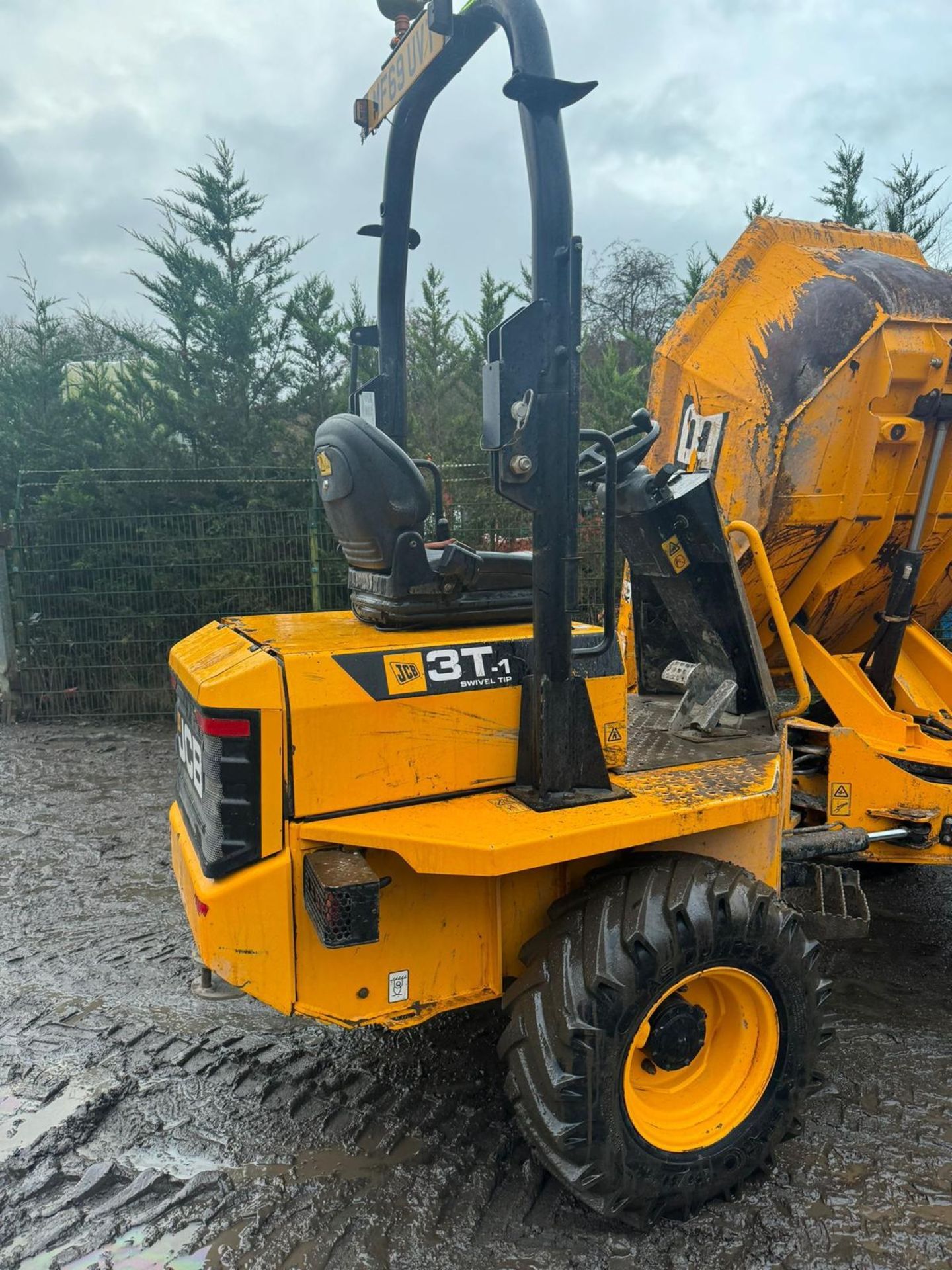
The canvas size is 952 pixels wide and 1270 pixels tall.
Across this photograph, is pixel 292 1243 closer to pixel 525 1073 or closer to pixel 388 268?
pixel 525 1073

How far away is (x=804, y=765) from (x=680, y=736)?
911 mm

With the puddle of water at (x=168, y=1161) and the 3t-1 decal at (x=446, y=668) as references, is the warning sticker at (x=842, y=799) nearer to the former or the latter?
the 3t-1 decal at (x=446, y=668)

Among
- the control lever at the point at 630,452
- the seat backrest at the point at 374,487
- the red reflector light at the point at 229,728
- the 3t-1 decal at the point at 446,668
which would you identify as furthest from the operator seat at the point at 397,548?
the red reflector light at the point at 229,728

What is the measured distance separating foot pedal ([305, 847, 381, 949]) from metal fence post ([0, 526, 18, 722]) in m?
7.65

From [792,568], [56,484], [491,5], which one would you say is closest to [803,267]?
[792,568]

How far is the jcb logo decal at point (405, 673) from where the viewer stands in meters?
2.57

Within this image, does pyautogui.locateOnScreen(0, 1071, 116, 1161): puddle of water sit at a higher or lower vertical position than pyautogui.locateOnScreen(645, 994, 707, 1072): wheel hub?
lower

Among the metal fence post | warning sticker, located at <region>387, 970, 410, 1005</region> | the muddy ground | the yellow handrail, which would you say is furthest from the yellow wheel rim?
the metal fence post

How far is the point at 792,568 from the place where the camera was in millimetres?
4039

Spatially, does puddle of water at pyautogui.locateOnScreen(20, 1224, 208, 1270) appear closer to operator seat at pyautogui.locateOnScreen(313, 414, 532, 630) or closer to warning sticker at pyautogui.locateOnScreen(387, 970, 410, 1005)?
warning sticker at pyautogui.locateOnScreen(387, 970, 410, 1005)

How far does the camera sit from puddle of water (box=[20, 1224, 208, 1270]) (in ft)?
7.92

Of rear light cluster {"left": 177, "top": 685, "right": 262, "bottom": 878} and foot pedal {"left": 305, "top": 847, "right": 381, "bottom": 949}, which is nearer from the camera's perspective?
foot pedal {"left": 305, "top": 847, "right": 381, "bottom": 949}

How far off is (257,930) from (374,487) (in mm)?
1278

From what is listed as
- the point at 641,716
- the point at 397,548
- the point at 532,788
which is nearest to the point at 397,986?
the point at 532,788
